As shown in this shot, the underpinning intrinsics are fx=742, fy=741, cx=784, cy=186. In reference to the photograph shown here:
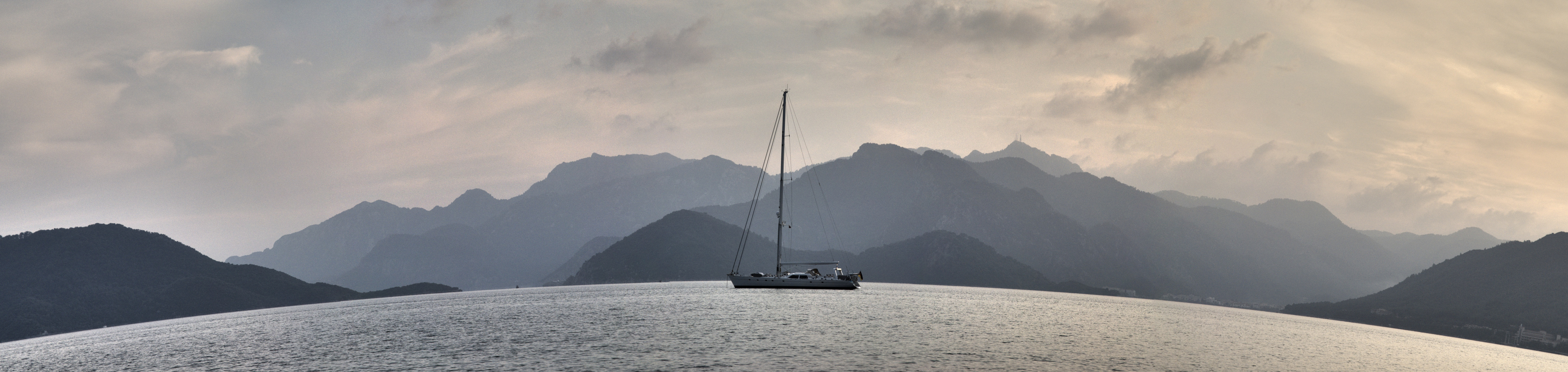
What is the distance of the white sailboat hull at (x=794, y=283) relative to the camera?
174250mm

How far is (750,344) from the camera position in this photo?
249ft

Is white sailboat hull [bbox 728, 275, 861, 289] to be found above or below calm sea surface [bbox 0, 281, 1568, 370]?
above

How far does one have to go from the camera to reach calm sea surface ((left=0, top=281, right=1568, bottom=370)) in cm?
6769

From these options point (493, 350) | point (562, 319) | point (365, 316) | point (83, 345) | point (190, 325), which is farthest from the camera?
point (190, 325)

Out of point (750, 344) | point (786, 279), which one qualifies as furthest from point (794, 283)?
point (750, 344)

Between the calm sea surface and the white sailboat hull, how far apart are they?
24.4 feet

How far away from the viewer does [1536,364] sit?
119312 mm

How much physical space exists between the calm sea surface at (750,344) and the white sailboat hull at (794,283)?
7.45 meters

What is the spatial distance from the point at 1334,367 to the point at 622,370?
255 ft

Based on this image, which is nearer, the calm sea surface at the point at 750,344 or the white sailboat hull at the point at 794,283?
the calm sea surface at the point at 750,344

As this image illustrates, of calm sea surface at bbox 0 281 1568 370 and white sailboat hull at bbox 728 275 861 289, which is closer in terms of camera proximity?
calm sea surface at bbox 0 281 1568 370

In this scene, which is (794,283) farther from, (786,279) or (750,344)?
(750,344)

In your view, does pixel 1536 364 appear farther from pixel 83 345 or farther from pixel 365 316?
pixel 83 345

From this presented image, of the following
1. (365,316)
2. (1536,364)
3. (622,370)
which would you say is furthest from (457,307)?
(1536,364)
